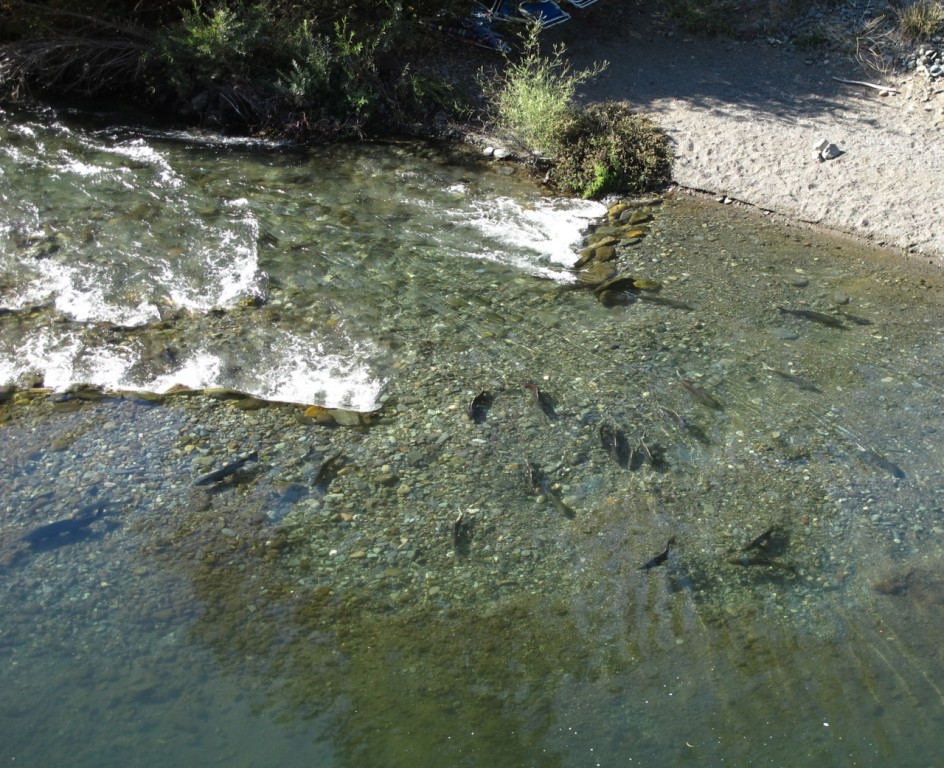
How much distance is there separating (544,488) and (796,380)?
8.33 feet

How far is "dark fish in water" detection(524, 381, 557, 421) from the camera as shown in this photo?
7345 millimetres

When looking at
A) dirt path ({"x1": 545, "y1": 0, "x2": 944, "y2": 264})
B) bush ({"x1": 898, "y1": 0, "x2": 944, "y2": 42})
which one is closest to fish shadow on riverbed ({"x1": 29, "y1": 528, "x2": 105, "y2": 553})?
dirt path ({"x1": 545, "y1": 0, "x2": 944, "y2": 264})

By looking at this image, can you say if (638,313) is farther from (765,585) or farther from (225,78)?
(225,78)

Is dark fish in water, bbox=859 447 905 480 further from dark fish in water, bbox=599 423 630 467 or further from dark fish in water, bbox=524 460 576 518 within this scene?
dark fish in water, bbox=524 460 576 518

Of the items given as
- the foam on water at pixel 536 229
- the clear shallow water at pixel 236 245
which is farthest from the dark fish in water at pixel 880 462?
the clear shallow water at pixel 236 245

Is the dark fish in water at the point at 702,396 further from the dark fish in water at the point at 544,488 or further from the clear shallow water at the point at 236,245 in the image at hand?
the clear shallow water at the point at 236,245

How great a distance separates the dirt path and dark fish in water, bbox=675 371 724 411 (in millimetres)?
3477

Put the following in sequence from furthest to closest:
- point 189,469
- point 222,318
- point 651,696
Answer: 1. point 222,318
2. point 189,469
3. point 651,696

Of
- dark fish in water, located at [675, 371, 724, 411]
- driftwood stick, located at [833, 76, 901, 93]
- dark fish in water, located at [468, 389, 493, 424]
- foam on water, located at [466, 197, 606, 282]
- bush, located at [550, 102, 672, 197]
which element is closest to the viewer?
dark fish in water, located at [468, 389, 493, 424]

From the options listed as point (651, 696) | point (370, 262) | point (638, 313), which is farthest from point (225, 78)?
point (651, 696)

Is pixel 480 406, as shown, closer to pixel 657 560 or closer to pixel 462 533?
pixel 462 533

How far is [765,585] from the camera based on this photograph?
601 centimetres

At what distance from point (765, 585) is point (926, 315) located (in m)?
3.98

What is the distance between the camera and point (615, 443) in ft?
23.1
